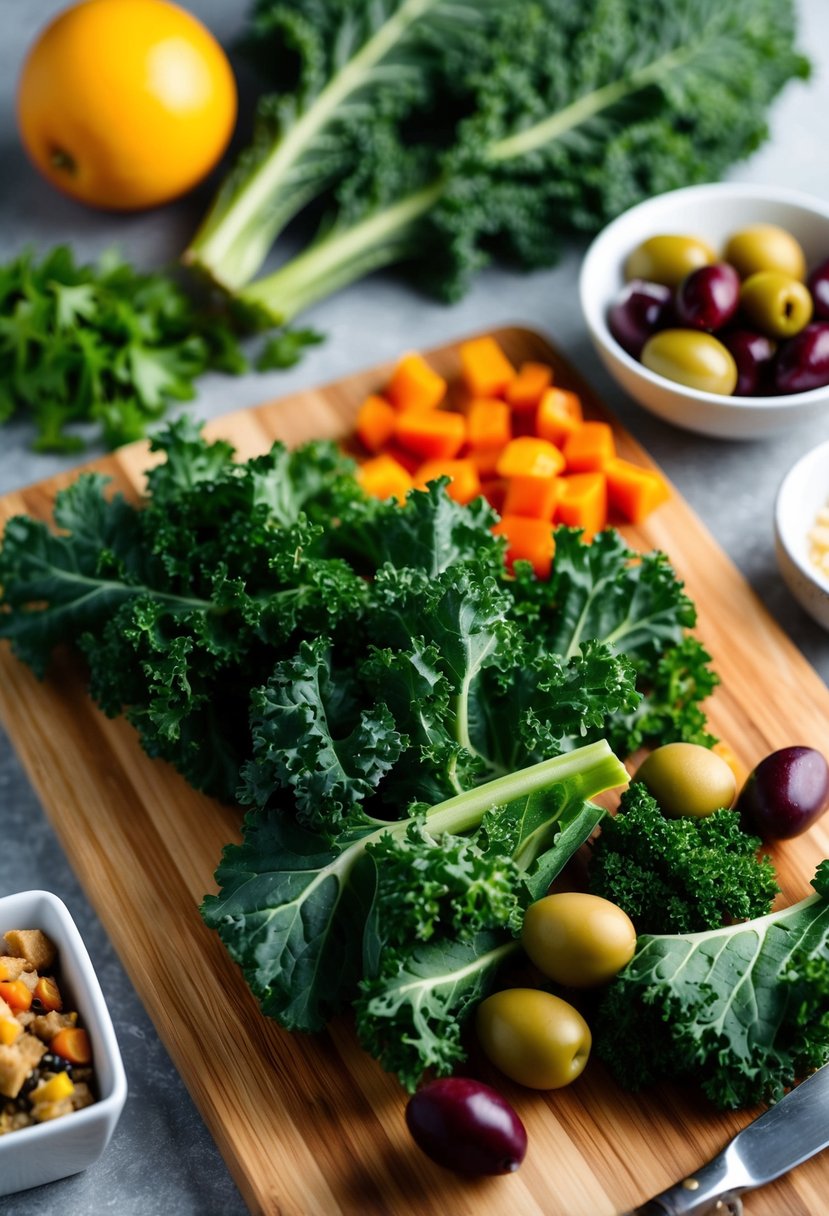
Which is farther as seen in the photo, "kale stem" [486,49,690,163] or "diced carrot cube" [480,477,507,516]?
"kale stem" [486,49,690,163]

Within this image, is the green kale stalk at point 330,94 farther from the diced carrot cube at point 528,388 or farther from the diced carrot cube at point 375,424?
the diced carrot cube at point 528,388

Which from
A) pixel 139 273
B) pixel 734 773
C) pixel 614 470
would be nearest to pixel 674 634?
pixel 734 773

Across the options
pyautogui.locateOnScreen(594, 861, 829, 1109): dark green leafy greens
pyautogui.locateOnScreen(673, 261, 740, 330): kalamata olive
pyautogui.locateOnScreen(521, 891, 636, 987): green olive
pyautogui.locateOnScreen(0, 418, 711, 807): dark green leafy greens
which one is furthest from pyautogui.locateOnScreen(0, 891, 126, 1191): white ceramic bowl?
pyautogui.locateOnScreen(673, 261, 740, 330): kalamata olive

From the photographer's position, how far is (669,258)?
3.42 meters

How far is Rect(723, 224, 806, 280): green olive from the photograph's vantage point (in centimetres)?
339

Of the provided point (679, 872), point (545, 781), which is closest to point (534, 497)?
point (545, 781)

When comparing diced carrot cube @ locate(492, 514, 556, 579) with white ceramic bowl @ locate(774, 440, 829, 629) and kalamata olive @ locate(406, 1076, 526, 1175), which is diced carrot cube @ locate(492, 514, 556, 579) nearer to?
white ceramic bowl @ locate(774, 440, 829, 629)

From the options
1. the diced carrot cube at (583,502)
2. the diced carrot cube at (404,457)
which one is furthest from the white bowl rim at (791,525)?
the diced carrot cube at (404,457)

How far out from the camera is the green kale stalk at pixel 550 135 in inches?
146

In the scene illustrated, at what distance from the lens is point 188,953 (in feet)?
8.52

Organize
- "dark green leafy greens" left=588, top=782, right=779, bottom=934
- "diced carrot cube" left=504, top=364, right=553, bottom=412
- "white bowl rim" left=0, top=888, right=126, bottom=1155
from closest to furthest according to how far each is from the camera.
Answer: "white bowl rim" left=0, top=888, right=126, bottom=1155, "dark green leafy greens" left=588, top=782, right=779, bottom=934, "diced carrot cube" left=504, top=364, right=553, bottom=412

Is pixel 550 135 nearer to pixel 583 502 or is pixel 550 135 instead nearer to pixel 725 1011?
pixel 583 502

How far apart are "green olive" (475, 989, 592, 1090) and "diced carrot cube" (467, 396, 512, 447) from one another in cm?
157

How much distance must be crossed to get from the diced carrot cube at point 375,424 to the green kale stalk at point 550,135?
496mm
